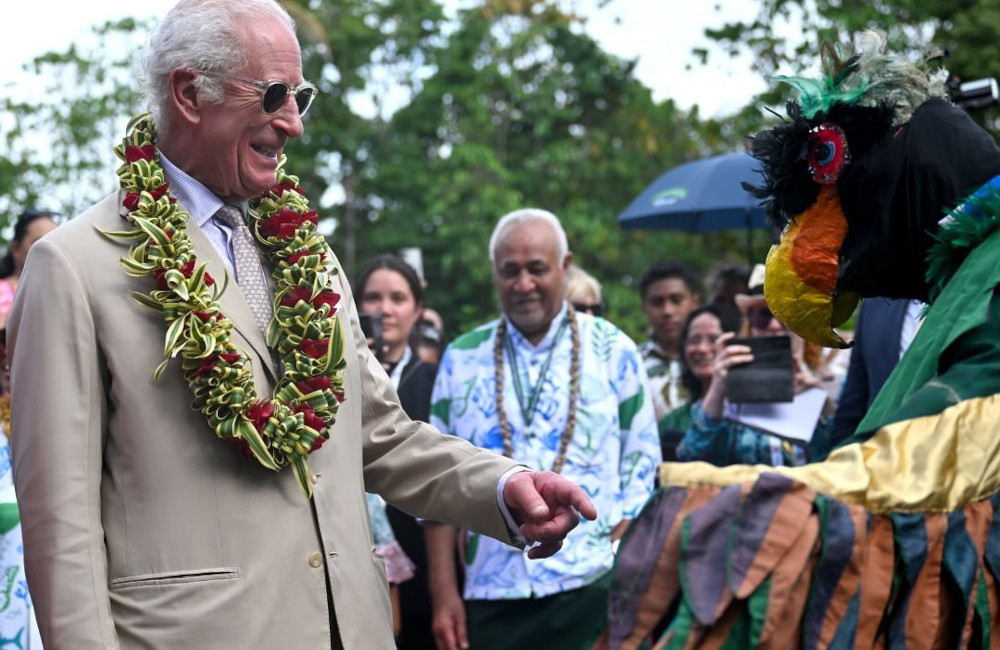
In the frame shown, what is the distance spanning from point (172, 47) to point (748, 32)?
11758 mm

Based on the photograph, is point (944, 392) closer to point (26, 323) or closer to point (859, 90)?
point (859, 90)

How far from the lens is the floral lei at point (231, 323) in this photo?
2842mm

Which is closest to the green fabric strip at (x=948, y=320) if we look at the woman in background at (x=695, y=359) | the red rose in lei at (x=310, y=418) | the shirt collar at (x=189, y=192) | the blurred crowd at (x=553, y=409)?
the red rose in lei at (x=310, y=418)

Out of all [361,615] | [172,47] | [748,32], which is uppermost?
[748,32]

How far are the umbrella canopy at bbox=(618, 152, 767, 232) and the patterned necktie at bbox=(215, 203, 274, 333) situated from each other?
604 centimetres

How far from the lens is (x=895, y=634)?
2113 millimetres

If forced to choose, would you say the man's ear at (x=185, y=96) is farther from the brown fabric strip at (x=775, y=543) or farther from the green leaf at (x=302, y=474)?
the brown fabric strip at (x=775, y=543)

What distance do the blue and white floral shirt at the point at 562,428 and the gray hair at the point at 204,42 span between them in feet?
8.93

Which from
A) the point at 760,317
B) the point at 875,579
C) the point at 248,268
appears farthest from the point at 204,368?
the point at 760,317

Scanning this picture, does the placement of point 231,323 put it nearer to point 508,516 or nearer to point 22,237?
point 508,516

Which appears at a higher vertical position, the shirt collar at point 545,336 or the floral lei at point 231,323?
the floral lei at point 231,323

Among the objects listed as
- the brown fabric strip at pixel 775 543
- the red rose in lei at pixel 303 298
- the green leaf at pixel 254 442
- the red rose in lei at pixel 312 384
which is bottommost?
the brown fabric strip at pixel 775 543

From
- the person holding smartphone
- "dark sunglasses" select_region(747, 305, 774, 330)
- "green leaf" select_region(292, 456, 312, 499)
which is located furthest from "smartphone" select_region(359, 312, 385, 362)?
"green leaf" select_region(292, 456, 312, 499)

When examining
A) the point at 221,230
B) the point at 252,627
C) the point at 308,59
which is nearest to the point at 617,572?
the point at 252,627
